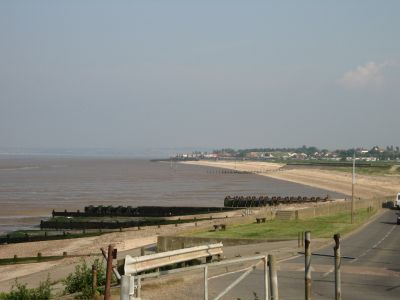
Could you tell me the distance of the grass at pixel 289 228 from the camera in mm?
33656

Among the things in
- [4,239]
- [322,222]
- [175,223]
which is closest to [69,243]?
[4,239]

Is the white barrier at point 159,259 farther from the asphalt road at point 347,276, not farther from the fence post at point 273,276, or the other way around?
the asphalt road at point 347,276

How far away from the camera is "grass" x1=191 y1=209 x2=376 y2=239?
33.7m

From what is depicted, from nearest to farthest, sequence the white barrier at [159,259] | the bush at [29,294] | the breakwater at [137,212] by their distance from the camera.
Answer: the white barrier at [159,259], the bush at [29,294], the breakwater at [137,212]

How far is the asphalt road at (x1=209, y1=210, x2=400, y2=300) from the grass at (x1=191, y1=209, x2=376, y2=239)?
158 inches

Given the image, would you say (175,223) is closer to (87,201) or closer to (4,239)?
(4,239)

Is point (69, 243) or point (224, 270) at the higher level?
point (224, 270)

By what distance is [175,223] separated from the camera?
177ft

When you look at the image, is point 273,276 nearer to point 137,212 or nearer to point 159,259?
point 159,259

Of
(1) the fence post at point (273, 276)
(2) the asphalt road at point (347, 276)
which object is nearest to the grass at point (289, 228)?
(2) the asphalt road at point (347, 276)

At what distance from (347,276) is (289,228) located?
54.3 feet

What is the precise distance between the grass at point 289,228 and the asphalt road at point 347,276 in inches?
158

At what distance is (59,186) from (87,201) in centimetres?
3277

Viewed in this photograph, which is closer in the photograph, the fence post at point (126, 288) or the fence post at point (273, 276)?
the fence post at point (126, 288)
